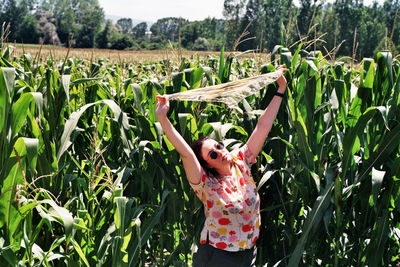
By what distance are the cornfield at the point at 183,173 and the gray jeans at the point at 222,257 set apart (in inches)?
9.5

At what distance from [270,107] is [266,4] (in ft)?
278

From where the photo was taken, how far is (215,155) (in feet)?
7.93

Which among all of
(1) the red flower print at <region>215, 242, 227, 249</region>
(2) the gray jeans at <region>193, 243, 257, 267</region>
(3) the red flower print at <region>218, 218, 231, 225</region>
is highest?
(3) the red flower print at <region>218, 218, 231, 225</region>

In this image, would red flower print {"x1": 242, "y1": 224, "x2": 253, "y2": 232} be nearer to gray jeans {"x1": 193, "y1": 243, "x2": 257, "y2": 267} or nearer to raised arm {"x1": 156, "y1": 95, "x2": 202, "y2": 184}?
gray jeans {"x1": 193, "y1": 243, "x2": 257, "y2": 267}

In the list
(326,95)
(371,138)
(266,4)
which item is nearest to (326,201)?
(371,138)

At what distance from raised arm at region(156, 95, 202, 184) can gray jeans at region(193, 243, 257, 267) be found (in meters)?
0.44

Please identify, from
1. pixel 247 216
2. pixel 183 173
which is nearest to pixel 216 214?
pixel 247 216

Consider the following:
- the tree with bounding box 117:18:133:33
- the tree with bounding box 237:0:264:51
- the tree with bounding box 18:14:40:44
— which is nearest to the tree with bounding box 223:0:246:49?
the tree with bounding box 237:0:264:51

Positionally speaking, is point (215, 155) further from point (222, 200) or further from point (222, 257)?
point (222, 257)

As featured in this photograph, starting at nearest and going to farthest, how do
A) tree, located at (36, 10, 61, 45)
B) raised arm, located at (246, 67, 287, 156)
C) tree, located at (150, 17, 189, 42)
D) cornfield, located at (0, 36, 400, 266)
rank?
cornfield, located at (0, 36, 400, 266) < raised arm, located at (246, 67, 287, 156) < tree, located at (36, 10, 61, 45) < tree, located at (150, 17, 189, 42)

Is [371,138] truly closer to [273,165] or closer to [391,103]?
[391,103]

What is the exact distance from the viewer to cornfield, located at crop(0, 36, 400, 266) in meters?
2.29

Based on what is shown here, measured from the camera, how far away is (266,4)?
83312 mm

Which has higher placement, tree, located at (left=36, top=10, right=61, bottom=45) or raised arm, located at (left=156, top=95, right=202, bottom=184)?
tree, located at (left=36, top=10, right=61, bottom=45)
